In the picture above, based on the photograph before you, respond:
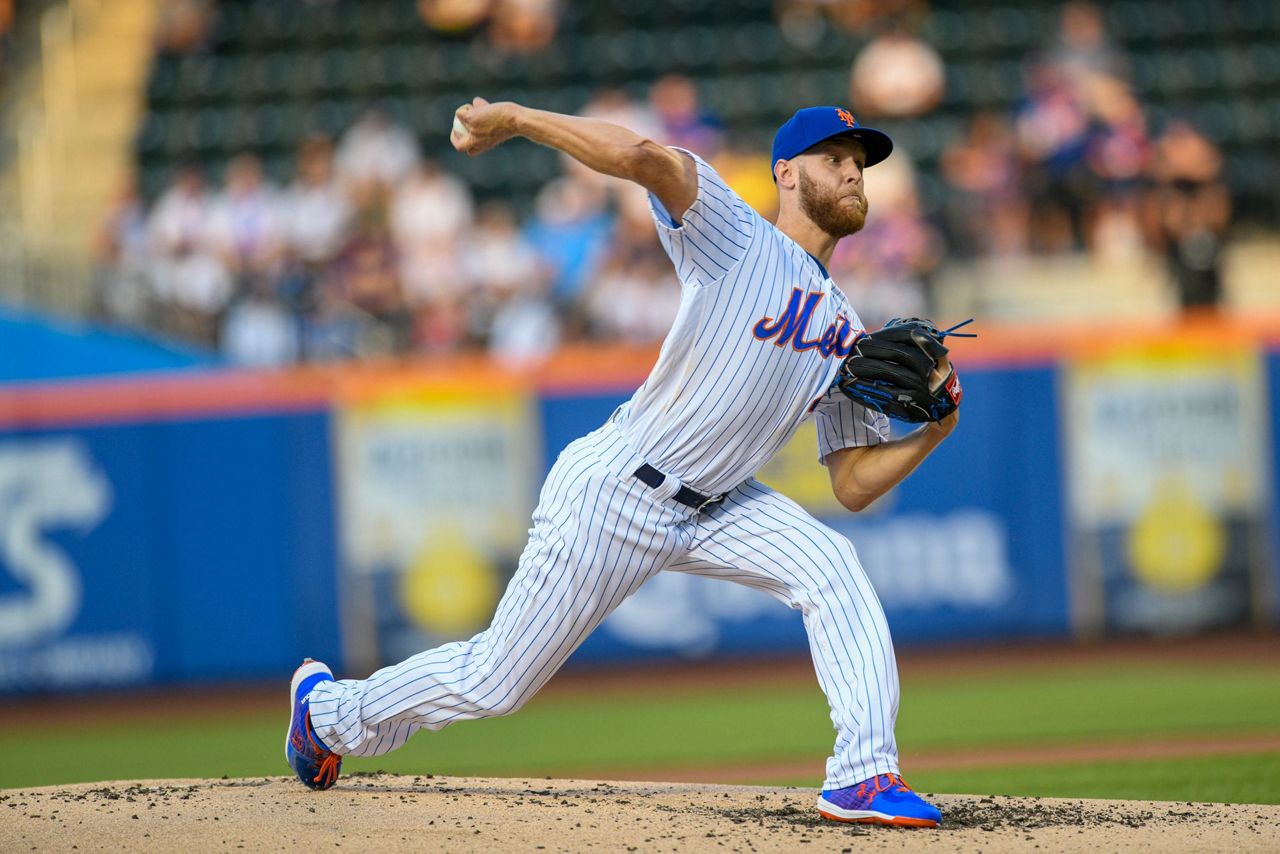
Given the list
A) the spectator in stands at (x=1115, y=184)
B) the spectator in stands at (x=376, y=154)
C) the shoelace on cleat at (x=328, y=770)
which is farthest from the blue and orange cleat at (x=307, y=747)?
the spectator in stands at (x=1115, y=184)

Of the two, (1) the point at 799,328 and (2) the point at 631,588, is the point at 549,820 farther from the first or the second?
(1) the point at 799,328

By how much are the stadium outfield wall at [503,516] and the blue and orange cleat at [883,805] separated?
5311 millimetres

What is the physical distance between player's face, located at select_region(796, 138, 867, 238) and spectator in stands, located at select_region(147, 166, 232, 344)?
23.0ft

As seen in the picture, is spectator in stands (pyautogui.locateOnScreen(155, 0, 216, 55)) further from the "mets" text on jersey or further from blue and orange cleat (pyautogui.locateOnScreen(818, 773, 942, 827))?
blue and orange cleat (pyautogui.locateOnScreen(818, 773, 942, 827))

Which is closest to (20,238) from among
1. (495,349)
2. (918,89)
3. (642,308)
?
(495,349)

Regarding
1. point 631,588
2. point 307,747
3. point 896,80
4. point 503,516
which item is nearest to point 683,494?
point 631,588

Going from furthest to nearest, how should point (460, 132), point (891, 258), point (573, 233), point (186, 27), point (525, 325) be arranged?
point (186, 27) < point (573, 233) < point (525, 325) < point (891, 258) < point (460, 132)

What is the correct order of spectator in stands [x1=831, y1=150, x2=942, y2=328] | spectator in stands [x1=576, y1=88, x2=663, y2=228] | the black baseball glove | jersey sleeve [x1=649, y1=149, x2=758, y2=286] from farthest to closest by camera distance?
1. spectator in stands [x1=576, y1=88, x2=663, y2=228]
2. spectator in stands [x1=831, y1=150, x2=942, y2=328]
3. the black baseball glove
4. jersey sleeve [x1=649, y1=149, x2=758, y2=286]

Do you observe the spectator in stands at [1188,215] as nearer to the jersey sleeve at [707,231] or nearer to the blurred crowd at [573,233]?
the blurred crowd at [573,233]

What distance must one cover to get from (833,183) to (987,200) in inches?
269

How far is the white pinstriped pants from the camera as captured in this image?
13.1 ft

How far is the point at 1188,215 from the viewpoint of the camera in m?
10.2

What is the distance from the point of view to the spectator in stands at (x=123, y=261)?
1040 centimetres

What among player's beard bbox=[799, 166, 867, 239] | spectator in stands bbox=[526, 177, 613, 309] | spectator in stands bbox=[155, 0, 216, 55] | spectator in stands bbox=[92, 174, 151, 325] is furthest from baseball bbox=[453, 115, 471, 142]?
spectator in stands bbox=[155, 0, 216, 55]
